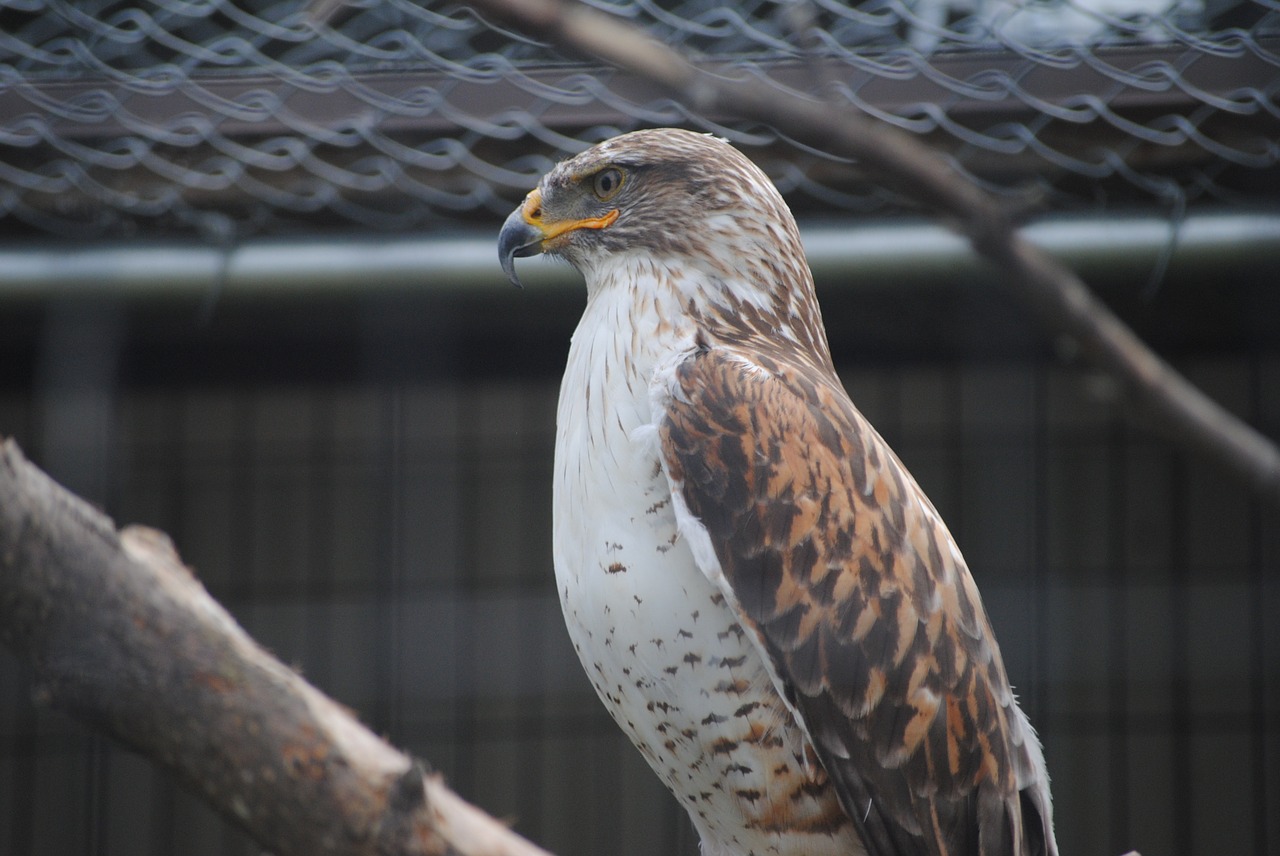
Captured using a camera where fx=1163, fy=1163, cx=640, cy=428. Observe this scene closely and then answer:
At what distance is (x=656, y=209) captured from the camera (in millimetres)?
1662

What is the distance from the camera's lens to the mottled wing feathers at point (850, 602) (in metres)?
1.39

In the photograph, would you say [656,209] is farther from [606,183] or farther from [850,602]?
[850,602]

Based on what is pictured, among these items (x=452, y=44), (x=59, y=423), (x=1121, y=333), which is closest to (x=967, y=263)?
(x=452, y=44)

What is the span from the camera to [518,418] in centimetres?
Answer: 409

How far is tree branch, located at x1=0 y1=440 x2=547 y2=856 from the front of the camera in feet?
3.49

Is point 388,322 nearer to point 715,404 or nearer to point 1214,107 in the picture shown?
point 715,404

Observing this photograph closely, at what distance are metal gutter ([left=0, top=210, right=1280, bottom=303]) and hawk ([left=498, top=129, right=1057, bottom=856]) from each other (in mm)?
376

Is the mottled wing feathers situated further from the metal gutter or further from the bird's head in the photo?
the metal gutter

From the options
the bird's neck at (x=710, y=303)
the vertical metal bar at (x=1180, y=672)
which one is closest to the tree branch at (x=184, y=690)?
the bird's neck at (x=710, y=303)

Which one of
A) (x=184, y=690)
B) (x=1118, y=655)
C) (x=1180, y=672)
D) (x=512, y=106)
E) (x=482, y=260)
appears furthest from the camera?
(x=1118, y=655)

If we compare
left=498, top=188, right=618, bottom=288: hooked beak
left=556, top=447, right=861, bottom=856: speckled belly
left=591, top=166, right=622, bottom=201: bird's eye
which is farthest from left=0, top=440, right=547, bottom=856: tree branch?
left=591, top=166, right=622, bottom=201: bird's eye

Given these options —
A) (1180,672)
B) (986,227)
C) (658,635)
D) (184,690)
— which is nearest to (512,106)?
(658,635)

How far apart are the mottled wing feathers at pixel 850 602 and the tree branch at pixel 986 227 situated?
102 cm

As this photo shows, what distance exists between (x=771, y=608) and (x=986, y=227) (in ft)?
3.48
